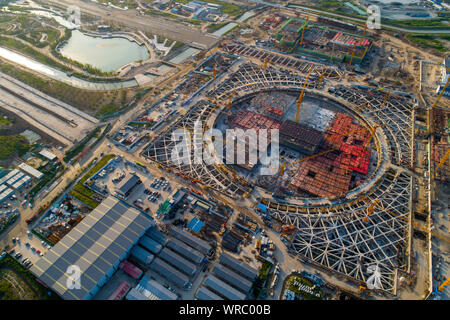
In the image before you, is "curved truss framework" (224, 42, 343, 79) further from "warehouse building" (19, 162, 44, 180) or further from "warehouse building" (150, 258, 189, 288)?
"warehouse building" (150, 258, 189, 288)

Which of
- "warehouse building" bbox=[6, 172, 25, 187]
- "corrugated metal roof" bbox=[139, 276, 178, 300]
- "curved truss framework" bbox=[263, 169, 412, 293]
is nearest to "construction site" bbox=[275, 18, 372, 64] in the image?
"curved truss framework" bbox=[263, 169, 412, 293]

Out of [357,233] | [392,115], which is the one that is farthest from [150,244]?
[392,115]

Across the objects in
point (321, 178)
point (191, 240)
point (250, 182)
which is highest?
point (321, 178)

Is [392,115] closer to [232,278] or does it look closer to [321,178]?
[321,178]

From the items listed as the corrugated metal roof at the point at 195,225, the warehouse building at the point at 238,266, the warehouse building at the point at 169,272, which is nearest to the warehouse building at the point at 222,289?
the warehouse building at the point at 238,266
